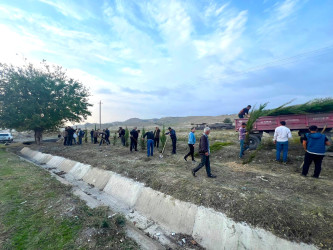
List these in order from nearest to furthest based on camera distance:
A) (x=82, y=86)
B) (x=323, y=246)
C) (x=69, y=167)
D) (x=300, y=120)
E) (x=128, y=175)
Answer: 1. (x=323, y=246)
2. (x=128, y=175)
3. (x=300, y=120)
4. (x=69, y=167)
5. (x=82, y=86)

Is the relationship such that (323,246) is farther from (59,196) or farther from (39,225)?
(59,196)

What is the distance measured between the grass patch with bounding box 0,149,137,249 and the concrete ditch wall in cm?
111

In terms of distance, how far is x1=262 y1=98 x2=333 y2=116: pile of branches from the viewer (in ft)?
25.0

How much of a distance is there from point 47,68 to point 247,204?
876 inches

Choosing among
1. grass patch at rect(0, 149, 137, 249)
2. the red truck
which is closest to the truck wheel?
the red truck

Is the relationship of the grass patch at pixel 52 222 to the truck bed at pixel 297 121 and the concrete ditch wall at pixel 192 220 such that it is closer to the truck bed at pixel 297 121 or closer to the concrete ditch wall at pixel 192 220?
the concrete ditch wall at pixel 192 220

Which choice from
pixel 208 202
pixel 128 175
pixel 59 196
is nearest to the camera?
pixel 208 202

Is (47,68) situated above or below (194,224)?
above

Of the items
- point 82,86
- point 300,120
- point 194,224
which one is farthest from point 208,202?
point 82,86

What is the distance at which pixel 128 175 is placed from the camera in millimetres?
6738

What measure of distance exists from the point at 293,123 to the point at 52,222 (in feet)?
32.0

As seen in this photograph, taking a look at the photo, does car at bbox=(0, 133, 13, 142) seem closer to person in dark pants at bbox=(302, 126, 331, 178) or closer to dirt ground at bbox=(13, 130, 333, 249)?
dirt ground at bbox=(13, 130, 333, 249)

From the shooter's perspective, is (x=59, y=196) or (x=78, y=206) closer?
(x=78, y=206)

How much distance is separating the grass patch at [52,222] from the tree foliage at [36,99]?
13949 mm
